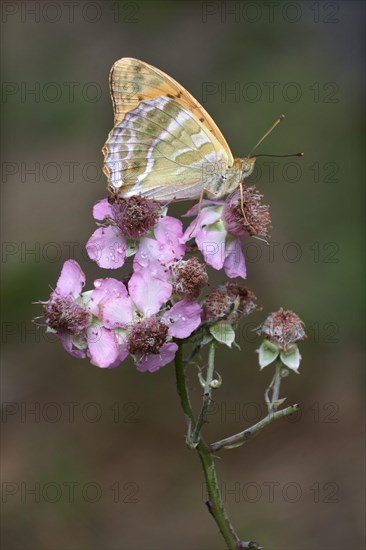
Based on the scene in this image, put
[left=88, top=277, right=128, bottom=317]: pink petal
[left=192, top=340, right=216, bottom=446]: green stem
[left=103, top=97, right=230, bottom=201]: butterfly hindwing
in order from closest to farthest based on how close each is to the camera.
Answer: [left=192, top=340, right=216, bottom=446]: green stem
[left=88, top=277, right=128, bottom=317]: pink petal
[left=103, top=97, right=230, bottom=201]: butterfly hindwing

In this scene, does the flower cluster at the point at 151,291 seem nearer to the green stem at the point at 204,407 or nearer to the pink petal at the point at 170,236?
the pink petal at the point at 170,236

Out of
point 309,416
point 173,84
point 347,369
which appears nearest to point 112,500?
point 309,416

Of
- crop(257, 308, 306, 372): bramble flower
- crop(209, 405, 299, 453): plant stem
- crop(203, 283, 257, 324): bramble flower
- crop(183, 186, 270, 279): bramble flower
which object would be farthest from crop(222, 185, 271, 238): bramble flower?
crop(209, 405, 299, 453): plant stem

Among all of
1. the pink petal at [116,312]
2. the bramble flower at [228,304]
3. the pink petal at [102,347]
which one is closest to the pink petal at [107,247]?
the pink petal at [116,312]

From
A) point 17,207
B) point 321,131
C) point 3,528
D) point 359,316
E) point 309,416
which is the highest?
point 321,131

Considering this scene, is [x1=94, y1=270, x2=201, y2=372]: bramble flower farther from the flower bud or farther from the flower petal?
the flower bud

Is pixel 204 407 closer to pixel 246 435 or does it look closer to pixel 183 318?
pixel 246 435

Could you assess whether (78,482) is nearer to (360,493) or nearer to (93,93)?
(360,493)
